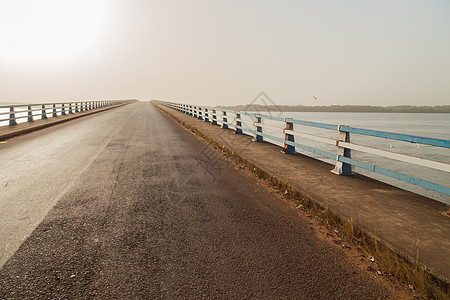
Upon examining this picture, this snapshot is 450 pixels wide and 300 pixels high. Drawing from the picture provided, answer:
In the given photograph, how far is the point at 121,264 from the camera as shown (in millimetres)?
2721

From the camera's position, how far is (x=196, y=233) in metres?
3.42

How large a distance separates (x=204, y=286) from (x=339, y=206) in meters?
2.81

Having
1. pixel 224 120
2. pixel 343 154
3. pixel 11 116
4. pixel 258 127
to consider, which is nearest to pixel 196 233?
pixel 343 154

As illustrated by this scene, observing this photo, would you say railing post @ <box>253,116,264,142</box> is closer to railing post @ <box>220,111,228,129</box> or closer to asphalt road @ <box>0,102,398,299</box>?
railing post @ <box>220,111,228,129</box>

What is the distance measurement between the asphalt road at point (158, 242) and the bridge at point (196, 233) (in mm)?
14

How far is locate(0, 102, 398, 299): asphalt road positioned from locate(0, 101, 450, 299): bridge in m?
0.01

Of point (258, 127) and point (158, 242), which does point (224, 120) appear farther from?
point (158, 242)

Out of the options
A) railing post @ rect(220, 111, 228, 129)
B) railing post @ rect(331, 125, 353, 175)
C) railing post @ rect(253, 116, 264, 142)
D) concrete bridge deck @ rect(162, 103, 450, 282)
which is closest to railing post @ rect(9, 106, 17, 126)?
railing post @ rect(220, 111, 228, 129)

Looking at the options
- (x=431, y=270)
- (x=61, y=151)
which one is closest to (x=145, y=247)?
(x=431, y=270)

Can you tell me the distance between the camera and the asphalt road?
2.40 meters

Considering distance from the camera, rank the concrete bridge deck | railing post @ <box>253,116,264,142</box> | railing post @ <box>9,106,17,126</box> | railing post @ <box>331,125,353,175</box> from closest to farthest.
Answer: the concrete bridge deck, railing post @ <box>331,125,353,175</box>, railing post @ <box>253,116,264,142</box>, railing post @ <box>9,106,17,126</box>

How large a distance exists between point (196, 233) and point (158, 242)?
20.1 inches

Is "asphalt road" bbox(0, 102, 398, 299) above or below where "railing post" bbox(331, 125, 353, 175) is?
below

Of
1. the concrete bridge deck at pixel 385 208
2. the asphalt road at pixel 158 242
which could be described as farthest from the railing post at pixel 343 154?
the asphalt road at pixel 158 242
